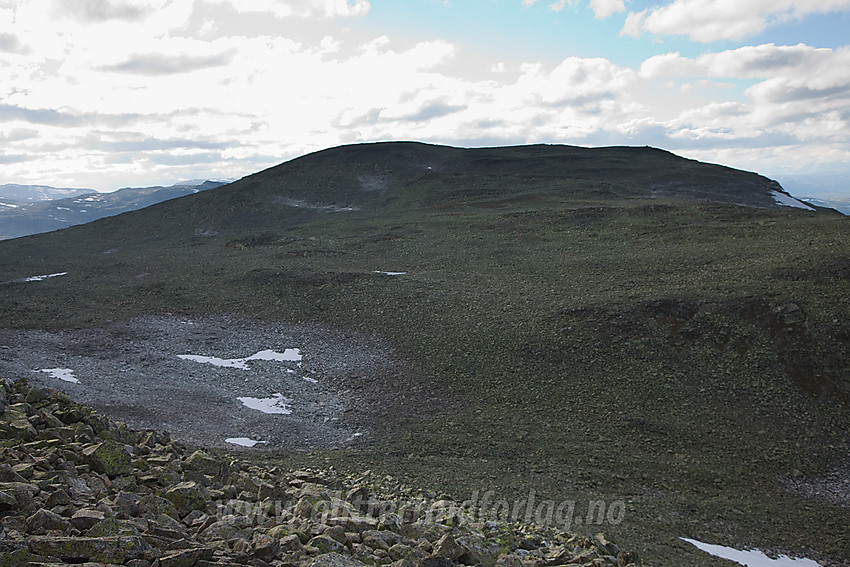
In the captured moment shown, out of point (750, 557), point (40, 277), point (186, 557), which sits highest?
point (40, 277)

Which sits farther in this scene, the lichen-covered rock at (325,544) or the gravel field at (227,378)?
the gravel field at (227,378)

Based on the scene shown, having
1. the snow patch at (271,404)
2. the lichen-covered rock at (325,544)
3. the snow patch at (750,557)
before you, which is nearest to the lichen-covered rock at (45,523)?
the lichen-covered rock at (325,544)

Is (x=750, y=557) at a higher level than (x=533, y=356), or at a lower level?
lower

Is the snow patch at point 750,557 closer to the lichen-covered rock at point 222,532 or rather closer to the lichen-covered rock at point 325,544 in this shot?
the lichen-covered rock at point 325,544

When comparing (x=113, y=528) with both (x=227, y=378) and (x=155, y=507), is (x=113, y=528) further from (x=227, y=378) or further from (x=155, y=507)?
(x=227, y=378)

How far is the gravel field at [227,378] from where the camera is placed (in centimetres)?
2008

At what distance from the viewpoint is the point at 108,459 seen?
9883mm

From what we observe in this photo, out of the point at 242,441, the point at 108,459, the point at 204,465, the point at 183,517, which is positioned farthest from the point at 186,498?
the point at 242,441

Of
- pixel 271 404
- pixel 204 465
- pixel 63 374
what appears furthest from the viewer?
pixel 63 374

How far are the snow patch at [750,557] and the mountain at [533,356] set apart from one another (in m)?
0.37

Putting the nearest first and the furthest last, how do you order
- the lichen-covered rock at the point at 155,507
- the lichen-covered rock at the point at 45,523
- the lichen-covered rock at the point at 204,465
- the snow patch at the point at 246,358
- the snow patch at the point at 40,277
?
the lichen-covered rock at the point at 45,523 < the lichen-covered rock at the point at 155,507 < the lichen-covered rock at the point at 204,465 < the snow patch at the point at 246,358 < the snow patch at the point at 40,277

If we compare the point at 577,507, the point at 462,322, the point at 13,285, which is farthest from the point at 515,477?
the point at 13,285

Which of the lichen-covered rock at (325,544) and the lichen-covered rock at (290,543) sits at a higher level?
the lichen-covered rock at (290,543)

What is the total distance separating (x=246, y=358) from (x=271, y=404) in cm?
610
